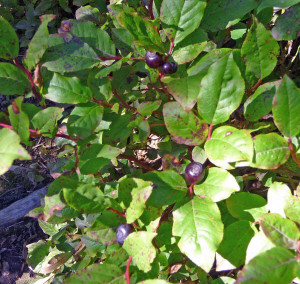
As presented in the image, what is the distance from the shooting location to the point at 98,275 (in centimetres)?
88

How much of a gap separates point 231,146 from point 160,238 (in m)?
0.42

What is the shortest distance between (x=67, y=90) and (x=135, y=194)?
15.9 inches

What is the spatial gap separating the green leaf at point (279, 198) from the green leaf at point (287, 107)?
17 centimetres

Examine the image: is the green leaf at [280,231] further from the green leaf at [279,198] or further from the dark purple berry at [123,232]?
the dark purple berry at [123,232]

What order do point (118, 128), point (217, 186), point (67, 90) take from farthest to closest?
point (118, 128) < point (67, 90) < point (217, 186)

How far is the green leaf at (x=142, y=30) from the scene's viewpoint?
968 millimetres

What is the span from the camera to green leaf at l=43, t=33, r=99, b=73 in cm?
103

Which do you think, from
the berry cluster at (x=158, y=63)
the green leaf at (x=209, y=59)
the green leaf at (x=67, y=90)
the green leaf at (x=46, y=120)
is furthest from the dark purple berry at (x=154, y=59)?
the green leaf at (x=46, y=120)

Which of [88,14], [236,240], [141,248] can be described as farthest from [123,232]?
[88,14]

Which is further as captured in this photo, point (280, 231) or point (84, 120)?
point (84, 120)

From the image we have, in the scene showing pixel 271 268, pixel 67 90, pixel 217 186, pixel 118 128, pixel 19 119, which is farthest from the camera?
pixel 118 128

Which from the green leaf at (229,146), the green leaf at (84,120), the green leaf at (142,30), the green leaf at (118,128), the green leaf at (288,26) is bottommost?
the green leaf at (118,128)

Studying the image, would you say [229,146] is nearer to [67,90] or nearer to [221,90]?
[221,90]

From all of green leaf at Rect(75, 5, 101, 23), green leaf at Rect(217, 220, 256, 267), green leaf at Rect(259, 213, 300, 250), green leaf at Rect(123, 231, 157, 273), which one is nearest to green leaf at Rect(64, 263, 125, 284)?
green leaf at Rect(123, 231, 157, 273)
